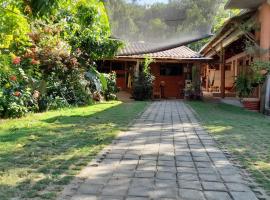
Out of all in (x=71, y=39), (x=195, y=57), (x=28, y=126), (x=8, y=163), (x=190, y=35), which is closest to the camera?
(x=8, y=163)

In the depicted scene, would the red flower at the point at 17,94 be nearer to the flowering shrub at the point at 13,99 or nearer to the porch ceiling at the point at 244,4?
the flowering shrub at the point at 13,99

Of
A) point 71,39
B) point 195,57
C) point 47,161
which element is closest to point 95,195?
point 47,161

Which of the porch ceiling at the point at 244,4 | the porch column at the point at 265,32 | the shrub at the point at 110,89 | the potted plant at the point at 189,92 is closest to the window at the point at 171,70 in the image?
the potted plant at the point at 189,92

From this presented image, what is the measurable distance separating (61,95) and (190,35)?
4.91 m

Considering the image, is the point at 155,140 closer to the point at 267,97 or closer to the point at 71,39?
the point at 267,97

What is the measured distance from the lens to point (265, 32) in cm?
1274

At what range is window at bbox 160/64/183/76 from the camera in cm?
2231

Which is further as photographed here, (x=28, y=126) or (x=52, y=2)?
(x=28, y=126)

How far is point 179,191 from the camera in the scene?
11.5 feet

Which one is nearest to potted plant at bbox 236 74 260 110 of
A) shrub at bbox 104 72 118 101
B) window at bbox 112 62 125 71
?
shrub at bbox 104 72 118 101

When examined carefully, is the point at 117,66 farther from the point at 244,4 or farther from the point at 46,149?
the point at 46,149

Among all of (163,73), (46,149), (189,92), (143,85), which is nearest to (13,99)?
(46,149)

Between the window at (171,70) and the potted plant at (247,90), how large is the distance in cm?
884

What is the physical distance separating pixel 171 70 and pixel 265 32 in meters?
9.94
